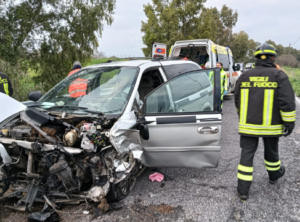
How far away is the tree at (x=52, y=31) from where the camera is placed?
877 centimetres

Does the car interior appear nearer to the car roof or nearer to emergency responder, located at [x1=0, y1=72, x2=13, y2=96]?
the car roof

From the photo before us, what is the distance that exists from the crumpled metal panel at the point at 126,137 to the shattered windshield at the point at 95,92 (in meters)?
0.19

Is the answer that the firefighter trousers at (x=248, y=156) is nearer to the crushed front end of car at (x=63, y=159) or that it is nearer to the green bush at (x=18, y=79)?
the crushed front end of car at (x=63, y=159)

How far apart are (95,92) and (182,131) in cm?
140

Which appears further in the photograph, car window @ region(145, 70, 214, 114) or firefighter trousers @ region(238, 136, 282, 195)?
car window @ region(145, 70, 214, 114)

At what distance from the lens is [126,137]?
2883 millimetres

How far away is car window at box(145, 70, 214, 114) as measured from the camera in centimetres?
325

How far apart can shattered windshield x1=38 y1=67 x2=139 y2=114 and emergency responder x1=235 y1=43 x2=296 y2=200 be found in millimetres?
1549

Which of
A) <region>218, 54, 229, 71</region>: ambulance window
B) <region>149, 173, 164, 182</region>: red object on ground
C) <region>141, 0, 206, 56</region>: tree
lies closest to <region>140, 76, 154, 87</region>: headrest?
<region>149, 173, 164, 182</region>: red object on ground

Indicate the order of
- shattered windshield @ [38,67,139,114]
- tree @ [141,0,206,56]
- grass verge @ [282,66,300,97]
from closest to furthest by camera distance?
shattered windshield @ [38,67,139,114]
grass verge @ [282,66,300,97]
tree @ [141,0,206,56]

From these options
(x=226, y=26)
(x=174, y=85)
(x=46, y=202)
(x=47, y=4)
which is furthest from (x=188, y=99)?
(x=226, y=26)

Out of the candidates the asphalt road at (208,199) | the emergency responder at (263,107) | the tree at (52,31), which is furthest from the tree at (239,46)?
the emergency responder at (263,107)

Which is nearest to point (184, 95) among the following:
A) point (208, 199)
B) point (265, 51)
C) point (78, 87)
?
point (265, 51)

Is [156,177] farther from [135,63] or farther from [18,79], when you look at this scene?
[18,79]
